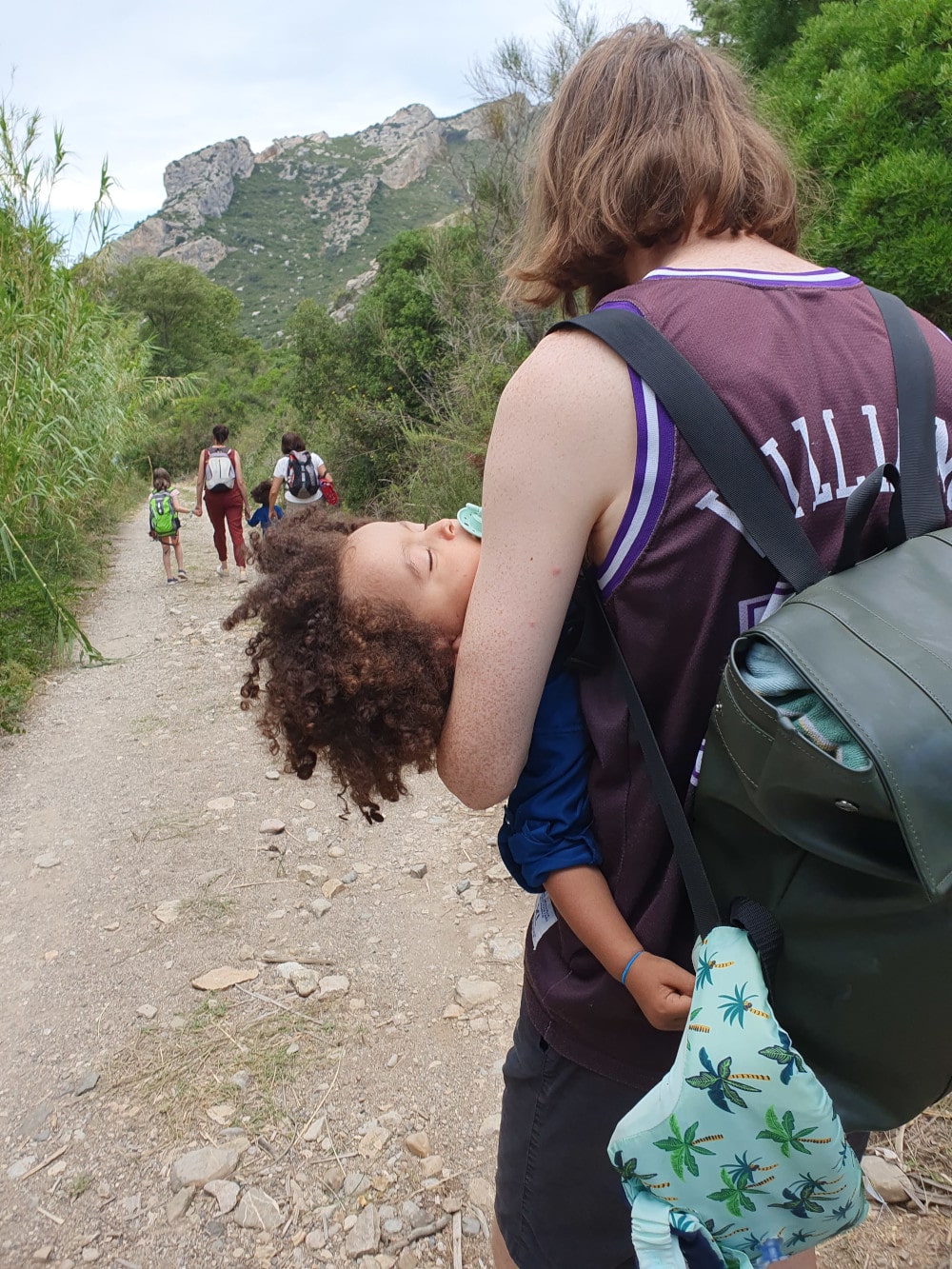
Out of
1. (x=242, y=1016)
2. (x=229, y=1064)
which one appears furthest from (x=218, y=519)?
(x=229, y=1064)

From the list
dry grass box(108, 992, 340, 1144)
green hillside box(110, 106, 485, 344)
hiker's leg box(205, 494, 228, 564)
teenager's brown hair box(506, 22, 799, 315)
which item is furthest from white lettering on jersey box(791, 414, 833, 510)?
green hillside box(110, 106, 485, 344)

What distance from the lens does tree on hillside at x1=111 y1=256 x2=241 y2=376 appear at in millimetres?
37125

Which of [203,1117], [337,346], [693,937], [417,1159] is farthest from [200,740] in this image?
[337,346]

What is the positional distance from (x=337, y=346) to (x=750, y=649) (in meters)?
17.1

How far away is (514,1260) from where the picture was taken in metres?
1.31

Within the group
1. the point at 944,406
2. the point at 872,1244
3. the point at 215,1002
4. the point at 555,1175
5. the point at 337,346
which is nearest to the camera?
the point at 944,406

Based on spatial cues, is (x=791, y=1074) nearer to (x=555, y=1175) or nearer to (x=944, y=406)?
(x=555, y=1175)

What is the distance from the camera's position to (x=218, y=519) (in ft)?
31.5

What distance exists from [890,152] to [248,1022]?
437 centimetres

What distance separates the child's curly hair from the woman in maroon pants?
8109 millimetres

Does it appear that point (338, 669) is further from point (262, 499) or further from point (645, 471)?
point (262, 499)

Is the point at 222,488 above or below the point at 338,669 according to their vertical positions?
below

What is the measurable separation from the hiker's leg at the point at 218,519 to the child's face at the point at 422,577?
8689 mm

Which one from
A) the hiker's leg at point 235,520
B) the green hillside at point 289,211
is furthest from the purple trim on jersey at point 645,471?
the green hillside at point 289,211
